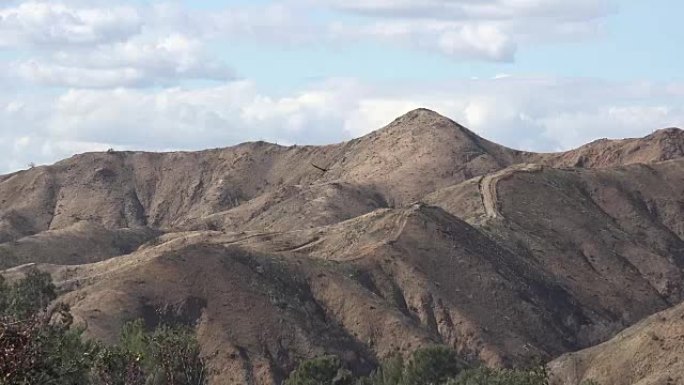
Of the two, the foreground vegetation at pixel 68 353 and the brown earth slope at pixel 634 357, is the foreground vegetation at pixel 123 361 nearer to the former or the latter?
the foreground vegetation at pixel 68 353

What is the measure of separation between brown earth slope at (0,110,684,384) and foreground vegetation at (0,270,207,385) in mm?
18010

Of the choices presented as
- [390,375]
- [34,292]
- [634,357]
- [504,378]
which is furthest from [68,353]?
[634,357]

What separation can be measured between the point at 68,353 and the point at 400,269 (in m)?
79.6

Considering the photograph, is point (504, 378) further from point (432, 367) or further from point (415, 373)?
point (432, 367)

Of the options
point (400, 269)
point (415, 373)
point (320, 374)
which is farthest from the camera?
point (400, 269)

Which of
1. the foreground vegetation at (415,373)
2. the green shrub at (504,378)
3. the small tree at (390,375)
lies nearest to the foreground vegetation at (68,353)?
the foreground vegetation at (415,373)

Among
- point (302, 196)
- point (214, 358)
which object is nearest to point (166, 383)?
point (214, 358)

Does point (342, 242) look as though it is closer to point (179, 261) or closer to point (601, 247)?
point (179, 261)

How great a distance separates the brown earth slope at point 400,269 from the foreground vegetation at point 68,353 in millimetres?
18010

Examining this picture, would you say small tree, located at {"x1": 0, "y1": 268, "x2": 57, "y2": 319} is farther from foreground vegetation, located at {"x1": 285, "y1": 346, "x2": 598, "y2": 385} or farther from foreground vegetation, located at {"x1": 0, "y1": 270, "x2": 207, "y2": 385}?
foreground vegetation, located at {"x1": 285, "y1": 346, "x2": 598, "y2": 385}

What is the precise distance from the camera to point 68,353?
177ft

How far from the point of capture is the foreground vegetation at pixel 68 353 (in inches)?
1139

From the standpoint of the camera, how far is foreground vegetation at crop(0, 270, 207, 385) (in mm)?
28938

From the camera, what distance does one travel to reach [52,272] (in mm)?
134000
